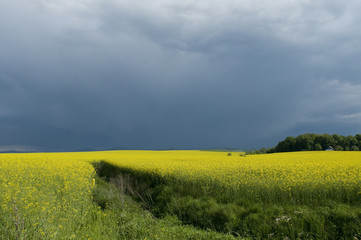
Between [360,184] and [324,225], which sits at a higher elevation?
[360,184]

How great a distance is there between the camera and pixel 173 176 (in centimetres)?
1393

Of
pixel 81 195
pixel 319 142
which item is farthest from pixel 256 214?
pixel 319 142

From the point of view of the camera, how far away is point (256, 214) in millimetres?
8945

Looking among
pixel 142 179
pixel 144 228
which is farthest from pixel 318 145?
pixel 144 228

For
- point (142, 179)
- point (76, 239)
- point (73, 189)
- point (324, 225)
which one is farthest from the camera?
point (142, 179)

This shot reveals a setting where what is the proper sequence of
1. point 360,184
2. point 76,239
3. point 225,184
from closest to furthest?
point 76,239 < point 360,184 < point 225,184

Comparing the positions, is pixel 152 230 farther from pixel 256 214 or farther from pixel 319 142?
pixel 319 142

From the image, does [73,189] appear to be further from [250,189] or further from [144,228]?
[250,189]

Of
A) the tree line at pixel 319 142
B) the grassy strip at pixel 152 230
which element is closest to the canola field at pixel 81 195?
the grassy strip at pixel 152 230

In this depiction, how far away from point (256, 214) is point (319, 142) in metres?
75.4

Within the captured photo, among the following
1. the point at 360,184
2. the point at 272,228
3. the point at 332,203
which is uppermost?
the point at 360,184

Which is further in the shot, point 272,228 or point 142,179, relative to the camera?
point 142,179

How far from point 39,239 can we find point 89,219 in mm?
2728

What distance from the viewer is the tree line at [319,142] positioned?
2773 inches
